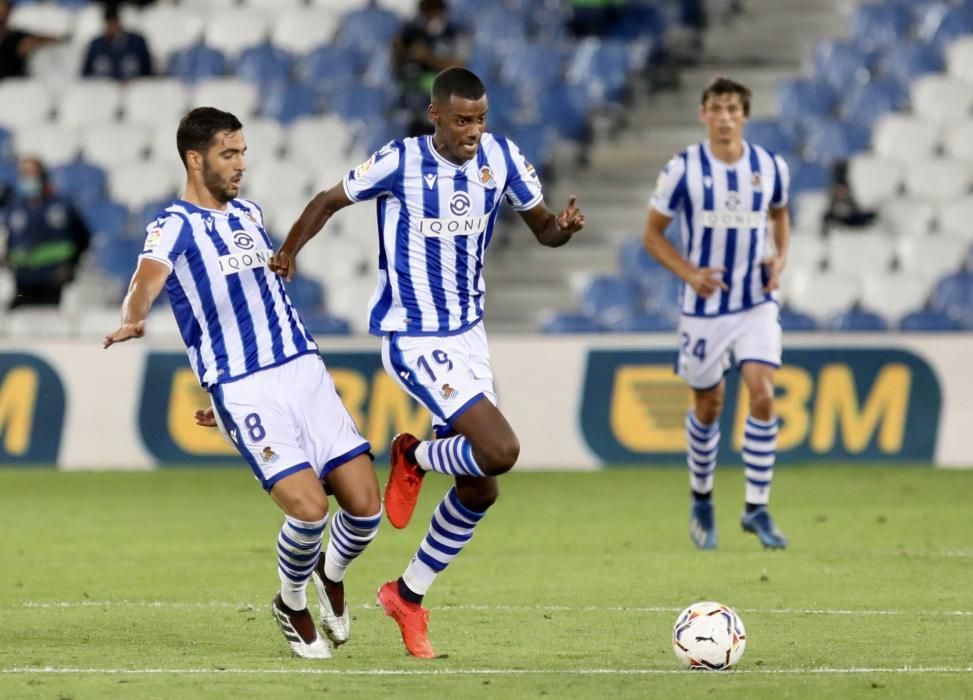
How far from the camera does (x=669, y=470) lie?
1538 cm

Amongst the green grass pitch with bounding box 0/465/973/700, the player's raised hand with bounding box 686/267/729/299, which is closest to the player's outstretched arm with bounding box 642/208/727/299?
the player's raised hand with bounding box 686/267/729/299

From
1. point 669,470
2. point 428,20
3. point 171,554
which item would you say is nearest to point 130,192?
point 428,20

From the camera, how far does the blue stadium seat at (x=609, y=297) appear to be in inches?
671

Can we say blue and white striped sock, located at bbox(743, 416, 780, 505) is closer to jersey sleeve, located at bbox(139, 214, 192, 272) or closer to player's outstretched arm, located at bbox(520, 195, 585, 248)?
player's outstretched arm, located at bbox(520, 195, 585, 248)

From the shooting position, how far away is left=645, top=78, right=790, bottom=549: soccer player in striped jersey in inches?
428

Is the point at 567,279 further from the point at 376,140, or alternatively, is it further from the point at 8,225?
the point at 8,225

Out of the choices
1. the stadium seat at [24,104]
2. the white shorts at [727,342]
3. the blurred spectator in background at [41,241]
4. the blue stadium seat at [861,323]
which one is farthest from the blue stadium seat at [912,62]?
the stadium seat at [24,104]

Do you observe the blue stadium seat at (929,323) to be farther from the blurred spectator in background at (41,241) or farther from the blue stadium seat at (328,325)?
the blurred spectator in background at (41,241)

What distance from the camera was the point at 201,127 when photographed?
7.10 meters

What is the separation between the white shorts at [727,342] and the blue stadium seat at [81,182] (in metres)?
9.72

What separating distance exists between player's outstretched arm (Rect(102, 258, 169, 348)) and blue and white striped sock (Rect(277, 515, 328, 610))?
895mm

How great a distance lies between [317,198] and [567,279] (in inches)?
410

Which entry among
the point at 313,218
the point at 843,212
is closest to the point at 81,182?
the point at 843,212

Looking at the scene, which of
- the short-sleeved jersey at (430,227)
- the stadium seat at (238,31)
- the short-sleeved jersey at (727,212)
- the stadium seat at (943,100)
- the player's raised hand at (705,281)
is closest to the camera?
the short-sleeved jersey at (430,227)
